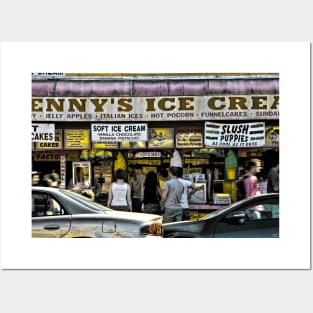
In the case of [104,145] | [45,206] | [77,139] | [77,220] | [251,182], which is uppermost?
[77,139]

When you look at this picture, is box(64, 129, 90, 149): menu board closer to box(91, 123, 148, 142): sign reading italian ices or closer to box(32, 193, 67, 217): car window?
box(91, 123, 148, 142): sign reading italian ices

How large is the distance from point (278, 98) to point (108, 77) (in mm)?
A: 3176

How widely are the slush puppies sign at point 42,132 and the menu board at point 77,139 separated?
32cm

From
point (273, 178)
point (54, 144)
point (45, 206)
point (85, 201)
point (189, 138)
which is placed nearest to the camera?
point (45, 206)

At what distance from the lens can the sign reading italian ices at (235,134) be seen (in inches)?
581

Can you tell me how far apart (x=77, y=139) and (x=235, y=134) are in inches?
121

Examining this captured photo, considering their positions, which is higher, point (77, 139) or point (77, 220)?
point (77, 139)

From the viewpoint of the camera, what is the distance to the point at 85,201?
13.9 m

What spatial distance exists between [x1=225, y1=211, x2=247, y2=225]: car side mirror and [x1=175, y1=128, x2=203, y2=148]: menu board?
167 cm

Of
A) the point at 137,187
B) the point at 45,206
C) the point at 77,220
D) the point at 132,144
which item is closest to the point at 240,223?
the point at 137,187

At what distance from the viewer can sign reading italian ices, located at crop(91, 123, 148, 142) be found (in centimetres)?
1467

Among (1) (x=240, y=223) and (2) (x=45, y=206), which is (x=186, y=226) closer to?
(1) (x=240, y=223)

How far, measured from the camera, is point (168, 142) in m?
15.0
